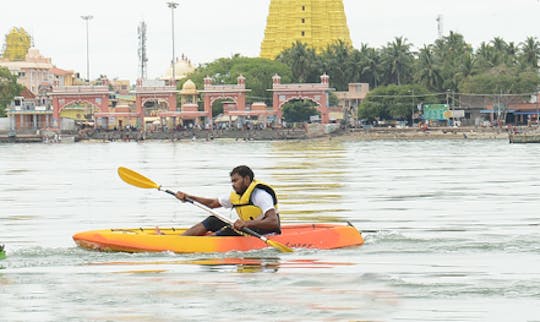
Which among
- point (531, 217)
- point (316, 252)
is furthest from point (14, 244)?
point (531, 217)

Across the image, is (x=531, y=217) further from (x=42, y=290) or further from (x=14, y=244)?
(x=42, y=290)

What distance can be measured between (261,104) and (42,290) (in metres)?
95.1

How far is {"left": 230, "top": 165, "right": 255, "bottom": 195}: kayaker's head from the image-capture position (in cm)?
1925

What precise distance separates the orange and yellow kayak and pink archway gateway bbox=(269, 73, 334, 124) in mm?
88324

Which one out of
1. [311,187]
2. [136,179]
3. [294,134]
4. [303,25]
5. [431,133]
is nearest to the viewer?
[136,179]

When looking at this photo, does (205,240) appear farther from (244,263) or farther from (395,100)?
(395,100)

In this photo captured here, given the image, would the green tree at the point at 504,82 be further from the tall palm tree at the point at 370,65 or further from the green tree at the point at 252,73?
the green tree at the point at 252,73

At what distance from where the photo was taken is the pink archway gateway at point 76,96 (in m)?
113

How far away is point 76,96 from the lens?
113750mm

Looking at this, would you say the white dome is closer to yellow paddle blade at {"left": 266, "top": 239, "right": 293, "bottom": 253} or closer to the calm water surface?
the calm water surface

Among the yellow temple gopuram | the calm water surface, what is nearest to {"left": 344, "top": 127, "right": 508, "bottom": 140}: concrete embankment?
the yellow temple gopuram

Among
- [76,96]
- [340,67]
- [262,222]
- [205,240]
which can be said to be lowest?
[205,240]

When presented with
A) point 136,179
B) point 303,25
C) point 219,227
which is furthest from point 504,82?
point 219,227

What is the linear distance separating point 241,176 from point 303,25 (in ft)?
372
